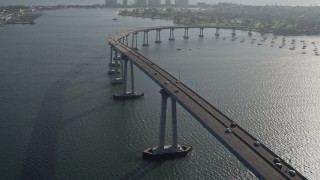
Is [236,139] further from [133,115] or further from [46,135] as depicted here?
[133,115]

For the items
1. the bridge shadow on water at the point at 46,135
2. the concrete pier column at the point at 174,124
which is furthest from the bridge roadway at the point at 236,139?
the bridge shadow on water at the point at 46,135

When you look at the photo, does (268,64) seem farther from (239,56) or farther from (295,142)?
(295,142)

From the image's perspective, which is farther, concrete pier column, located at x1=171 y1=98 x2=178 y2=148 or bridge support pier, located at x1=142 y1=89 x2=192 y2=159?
concrete pier column, located at x1=171 y1=98 x2=178 y2=148

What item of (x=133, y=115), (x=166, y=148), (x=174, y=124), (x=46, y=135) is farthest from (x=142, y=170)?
(x=133, y=115)

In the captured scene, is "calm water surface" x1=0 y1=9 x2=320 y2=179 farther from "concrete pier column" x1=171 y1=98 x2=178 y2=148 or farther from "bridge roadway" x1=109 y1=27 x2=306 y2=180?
"bridge roadway" x1=109 y1=27 x2=306 y2=180

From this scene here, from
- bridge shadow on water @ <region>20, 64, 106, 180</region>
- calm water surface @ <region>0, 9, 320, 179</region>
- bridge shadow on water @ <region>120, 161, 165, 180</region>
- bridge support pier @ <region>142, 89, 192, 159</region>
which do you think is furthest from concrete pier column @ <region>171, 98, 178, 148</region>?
bridge shadow on water @ <region>20, 64, 106, 180</region>

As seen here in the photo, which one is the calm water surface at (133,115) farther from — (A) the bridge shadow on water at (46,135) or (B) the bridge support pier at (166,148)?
(B) the bridge support pier at (166,148)
